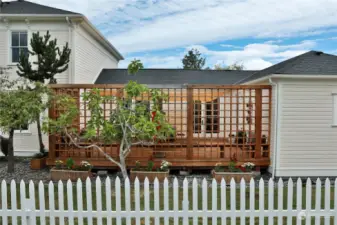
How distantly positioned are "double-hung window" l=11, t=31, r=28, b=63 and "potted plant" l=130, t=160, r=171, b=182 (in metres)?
9.03

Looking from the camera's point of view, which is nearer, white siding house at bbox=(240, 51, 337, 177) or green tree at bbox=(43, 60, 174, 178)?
green tree at bbox=(43, 60, 174, 178)

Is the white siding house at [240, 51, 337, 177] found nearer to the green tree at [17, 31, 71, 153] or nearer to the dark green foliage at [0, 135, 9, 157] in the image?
the green tree at [17, 31, 71, 153]

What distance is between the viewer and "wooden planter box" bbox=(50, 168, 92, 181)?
31.5 ft

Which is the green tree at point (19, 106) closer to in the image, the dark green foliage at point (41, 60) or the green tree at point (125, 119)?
the green tree at point (125, 119)

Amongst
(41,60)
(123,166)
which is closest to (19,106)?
(41,60)

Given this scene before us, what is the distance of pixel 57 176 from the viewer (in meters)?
9.63

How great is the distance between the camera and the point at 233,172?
9.59 metres

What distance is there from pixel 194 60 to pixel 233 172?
53.9 meters

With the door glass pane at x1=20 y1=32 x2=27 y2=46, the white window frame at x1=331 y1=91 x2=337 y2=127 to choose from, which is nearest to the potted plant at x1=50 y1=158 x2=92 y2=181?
the door glass pane at x1=20 y1=32 x2=27 y2=46

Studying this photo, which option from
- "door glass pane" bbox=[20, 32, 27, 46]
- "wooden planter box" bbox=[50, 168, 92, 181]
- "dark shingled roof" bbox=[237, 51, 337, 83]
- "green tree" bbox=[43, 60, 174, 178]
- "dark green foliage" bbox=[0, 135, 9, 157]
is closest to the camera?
"green tree" bbox=[43, 60, 174, 178]

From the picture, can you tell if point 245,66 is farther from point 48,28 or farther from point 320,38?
point 48,28

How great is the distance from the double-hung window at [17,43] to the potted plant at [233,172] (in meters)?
11.1

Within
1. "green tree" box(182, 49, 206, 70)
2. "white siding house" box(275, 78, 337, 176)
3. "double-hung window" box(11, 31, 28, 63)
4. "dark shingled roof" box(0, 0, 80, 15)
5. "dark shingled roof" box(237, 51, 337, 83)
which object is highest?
"green tree" box(182, 49, 206, 70)

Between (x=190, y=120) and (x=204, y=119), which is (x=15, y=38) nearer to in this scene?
(x=190, y=120)
